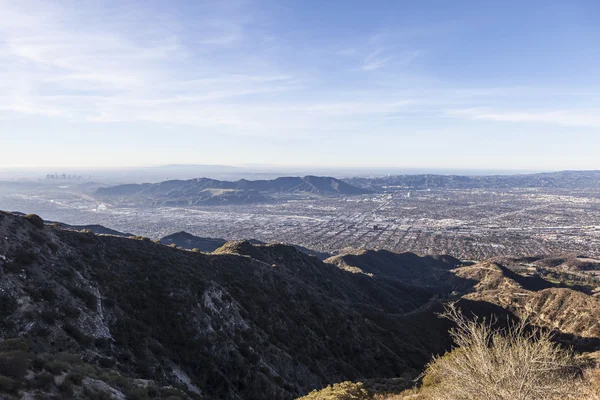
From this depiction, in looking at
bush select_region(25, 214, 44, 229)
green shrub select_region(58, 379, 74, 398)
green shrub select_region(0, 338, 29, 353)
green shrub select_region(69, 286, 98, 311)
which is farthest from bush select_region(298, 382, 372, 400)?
bush select_region(25, 214, 44, 229)

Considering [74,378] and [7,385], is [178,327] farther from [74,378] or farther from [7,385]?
[7,385]

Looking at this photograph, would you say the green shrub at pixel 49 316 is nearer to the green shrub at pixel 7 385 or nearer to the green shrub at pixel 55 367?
the green shrub at pixel 55 367

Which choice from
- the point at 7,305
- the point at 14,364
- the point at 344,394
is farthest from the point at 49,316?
the point at 344,394

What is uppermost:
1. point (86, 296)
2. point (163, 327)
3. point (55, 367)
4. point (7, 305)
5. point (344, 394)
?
point (7, 305)

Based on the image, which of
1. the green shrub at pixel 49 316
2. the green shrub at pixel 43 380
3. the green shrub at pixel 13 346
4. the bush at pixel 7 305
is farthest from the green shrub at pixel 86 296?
the green shrub at pixel 43 380

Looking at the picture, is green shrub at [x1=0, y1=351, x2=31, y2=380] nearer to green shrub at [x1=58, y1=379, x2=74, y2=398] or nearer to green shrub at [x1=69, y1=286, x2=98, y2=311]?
green shrub at [x1=58, y1=379, x2=74, y2=398]

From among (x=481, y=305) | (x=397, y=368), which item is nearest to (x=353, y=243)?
(x=481, y=305)

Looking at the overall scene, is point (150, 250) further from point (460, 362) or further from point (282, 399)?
point (460, 362)

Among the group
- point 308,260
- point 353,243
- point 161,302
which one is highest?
point 161,302
